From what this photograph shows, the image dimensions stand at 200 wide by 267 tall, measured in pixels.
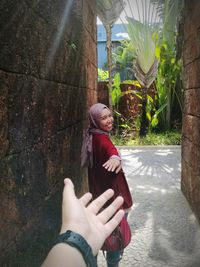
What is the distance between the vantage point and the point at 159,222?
3.82 m

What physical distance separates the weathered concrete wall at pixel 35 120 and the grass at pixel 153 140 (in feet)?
19.6

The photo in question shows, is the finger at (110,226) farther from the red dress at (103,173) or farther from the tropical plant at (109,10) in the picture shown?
the tropical plant at (109,10)

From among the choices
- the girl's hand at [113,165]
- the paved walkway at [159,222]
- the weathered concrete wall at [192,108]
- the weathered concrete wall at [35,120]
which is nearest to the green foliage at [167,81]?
the paved walkway at [159,222]

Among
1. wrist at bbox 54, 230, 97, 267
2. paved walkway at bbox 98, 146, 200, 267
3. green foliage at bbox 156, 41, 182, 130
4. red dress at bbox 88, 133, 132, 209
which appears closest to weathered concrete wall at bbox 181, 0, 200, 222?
paved walkway at bbox 98, 146, 200, 267

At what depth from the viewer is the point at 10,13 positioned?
1.52m

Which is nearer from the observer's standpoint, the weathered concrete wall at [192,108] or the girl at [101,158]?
the girl at [101,158]

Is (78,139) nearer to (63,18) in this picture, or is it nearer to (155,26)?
(63,18)

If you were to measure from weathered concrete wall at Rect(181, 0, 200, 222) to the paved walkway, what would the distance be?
0.84 feet

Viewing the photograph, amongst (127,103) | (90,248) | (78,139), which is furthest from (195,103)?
(127,103)

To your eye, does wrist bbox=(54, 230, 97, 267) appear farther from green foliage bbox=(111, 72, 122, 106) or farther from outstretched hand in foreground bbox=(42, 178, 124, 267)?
green foliage bbox=(111, 72, 122, 106)

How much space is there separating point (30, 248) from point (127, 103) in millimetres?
8634

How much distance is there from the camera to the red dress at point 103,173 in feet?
8.04

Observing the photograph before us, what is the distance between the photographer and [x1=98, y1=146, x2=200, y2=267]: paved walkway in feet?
9.94

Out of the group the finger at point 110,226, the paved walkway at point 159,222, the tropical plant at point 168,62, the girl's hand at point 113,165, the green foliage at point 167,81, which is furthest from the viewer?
the green foliage at point 167,81
